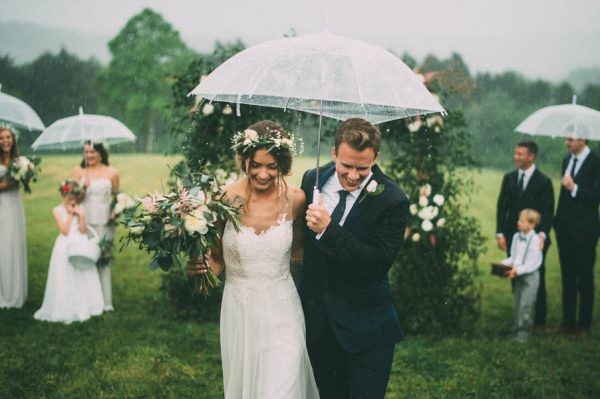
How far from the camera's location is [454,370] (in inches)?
239

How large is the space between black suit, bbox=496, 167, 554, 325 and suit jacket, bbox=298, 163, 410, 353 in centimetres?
417

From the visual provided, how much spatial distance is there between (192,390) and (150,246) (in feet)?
8.28

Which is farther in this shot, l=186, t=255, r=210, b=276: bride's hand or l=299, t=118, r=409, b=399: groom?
l=186, t=255, r=210, b=276: bride's hand

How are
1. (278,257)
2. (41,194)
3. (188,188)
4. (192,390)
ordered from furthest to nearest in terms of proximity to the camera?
(41,194) → (192,390) → (278,257) → (188,188)

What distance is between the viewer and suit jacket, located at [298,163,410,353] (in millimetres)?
3598

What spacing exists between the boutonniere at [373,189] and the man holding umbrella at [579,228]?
14.7 ft

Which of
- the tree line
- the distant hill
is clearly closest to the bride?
the tree line

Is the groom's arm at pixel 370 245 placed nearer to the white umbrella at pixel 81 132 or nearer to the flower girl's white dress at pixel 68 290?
the white umbrella at pixel 81 132

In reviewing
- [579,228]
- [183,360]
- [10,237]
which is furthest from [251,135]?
[10,237]

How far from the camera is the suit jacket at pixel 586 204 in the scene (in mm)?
7207

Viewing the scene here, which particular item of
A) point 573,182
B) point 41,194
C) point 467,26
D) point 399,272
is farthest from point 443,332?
point 467,26

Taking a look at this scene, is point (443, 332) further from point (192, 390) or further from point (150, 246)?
point (150, 246)

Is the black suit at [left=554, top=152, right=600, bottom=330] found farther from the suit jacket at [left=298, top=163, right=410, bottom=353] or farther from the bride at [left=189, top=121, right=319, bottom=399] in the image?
the bride at [left=189, top=121, right=319, bottom=399]

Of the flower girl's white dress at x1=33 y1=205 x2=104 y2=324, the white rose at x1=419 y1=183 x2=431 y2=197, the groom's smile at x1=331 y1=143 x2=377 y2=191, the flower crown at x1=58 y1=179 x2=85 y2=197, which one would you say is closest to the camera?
the groom's smile at x1=331 y1=143 x2=377 y2=191
